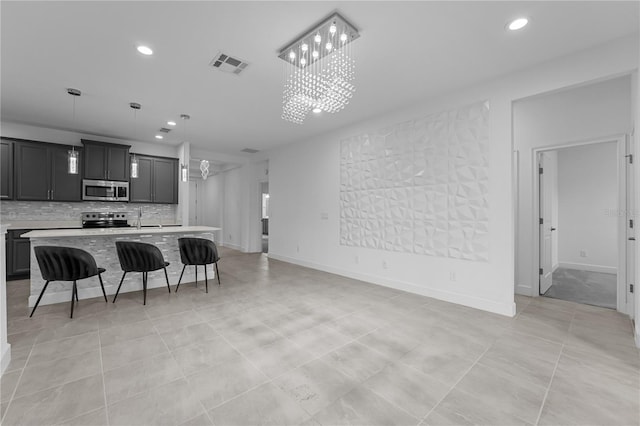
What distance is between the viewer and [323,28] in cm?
235

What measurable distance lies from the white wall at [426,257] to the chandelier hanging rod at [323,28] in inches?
76.2

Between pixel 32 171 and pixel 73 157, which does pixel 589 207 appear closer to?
pixel 73 157

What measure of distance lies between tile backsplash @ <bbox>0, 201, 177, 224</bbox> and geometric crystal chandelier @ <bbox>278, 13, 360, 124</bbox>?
14.7 feet

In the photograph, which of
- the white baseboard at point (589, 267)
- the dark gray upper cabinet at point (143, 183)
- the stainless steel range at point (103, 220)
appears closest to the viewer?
the white baseboard at point (589, 267)

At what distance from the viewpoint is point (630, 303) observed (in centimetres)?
316

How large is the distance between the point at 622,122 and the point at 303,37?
3.92 meters

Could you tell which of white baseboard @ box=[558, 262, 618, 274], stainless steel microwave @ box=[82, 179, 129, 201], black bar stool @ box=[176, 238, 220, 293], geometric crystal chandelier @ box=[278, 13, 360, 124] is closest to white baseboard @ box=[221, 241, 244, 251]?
stainless steel microwave @ box=[82, 179, 129, 201]

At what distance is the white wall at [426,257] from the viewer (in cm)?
286

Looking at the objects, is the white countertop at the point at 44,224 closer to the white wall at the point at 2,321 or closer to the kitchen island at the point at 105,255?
the kitchen island at the point at 105,255

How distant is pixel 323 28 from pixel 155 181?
5.44m

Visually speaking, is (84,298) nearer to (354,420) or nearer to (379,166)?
(354,420)

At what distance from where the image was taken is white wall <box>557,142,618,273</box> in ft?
17.8

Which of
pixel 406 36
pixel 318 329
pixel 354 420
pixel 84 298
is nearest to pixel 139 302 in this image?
pixel 84 298

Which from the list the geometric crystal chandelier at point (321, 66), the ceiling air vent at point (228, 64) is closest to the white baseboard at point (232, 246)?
the geometric crystal chandelier at point (321, 66)
